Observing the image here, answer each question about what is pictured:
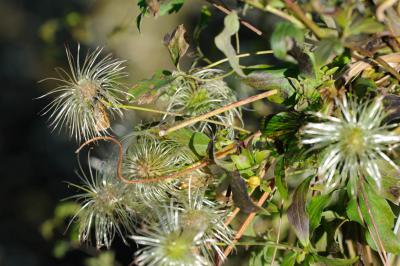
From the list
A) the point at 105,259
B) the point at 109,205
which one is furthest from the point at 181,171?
the point at 105,259

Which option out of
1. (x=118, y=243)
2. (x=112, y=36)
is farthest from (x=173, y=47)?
(x=112, y=36)

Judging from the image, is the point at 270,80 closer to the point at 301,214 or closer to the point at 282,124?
the point at 282,124

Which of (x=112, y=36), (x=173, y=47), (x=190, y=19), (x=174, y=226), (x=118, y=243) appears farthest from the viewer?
(x=112, y=36)

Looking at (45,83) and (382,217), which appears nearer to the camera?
(382,217)

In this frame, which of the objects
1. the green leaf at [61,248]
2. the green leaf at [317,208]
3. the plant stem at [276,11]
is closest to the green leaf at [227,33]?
the plant stem at [276,11]

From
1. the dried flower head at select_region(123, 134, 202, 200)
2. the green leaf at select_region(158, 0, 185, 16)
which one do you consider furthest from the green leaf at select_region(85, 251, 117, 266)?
the green leaf at select_region(158, 0, 185, 16)

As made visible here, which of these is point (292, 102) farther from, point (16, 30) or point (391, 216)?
point (16, 30)

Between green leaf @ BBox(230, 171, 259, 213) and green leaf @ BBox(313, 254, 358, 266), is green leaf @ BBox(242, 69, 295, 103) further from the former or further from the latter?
green leaf @ BBox(313, 254, 358, 266)
